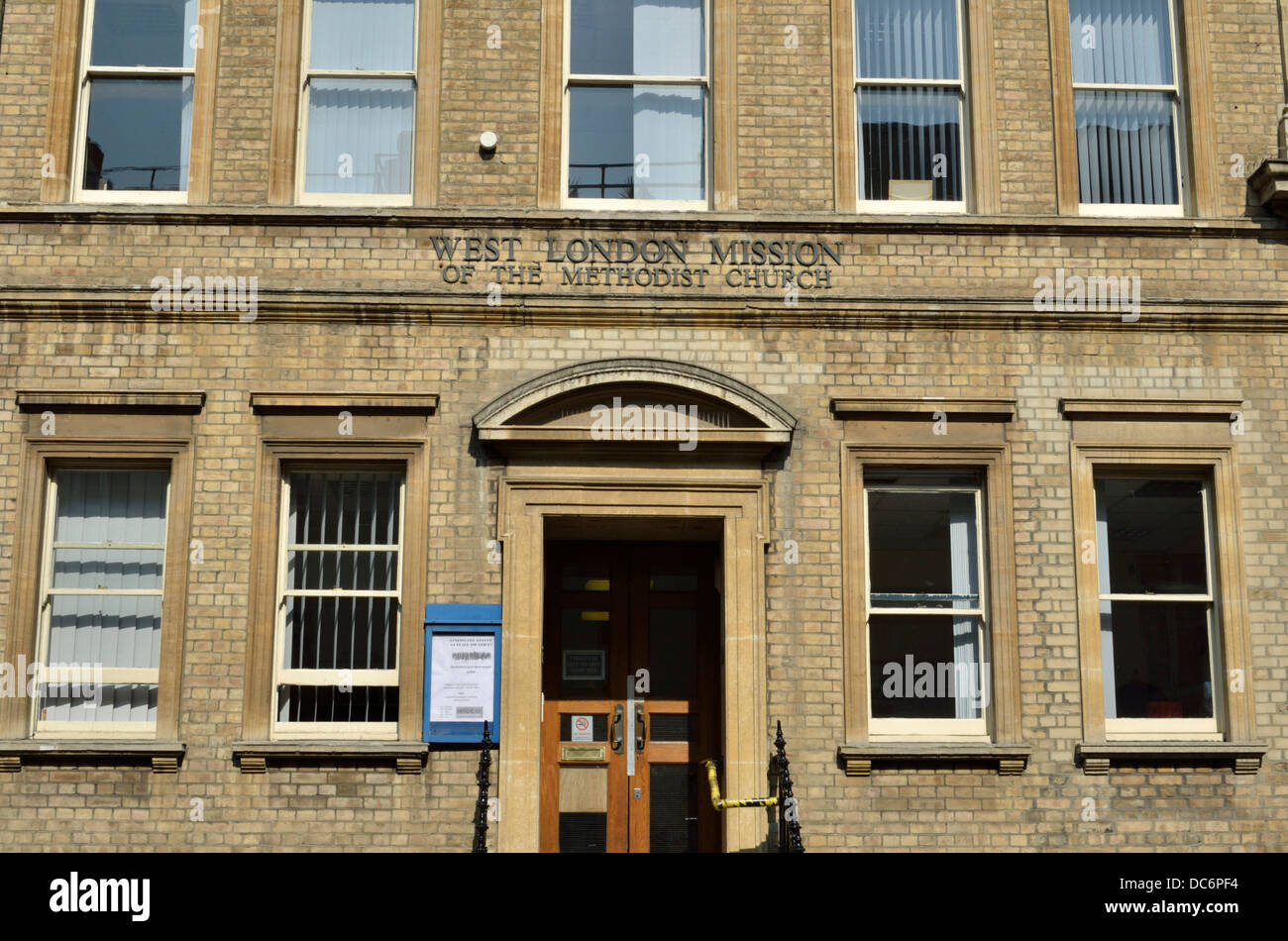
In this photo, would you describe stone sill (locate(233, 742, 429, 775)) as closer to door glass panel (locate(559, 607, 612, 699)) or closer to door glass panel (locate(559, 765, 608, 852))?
door glass panel (locate(559, 765, 608, 852))

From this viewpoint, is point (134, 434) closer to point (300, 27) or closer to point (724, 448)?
point (300, 27)

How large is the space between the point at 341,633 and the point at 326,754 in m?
0.93

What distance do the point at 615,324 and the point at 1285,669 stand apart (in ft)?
18.5

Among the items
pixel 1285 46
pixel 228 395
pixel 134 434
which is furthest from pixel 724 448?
pixel 1285 46

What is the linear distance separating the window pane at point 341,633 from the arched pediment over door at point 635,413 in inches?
61.3

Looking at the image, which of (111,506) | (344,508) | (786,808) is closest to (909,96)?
(344,508)

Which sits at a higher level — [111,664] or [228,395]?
[228,395]

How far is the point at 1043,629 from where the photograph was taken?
9.95 metres

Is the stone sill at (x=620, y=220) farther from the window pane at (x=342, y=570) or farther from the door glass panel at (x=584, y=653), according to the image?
the door glass panel at (x=584, y=653)

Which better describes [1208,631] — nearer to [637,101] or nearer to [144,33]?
[637,101]

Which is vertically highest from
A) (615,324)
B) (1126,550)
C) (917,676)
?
(615,324)

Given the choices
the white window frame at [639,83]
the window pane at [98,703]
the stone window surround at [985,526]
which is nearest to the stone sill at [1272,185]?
the stone window surround at [985,526]

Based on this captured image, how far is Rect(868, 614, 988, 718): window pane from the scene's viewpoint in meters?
10.0

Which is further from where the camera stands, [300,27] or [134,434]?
[300,27]
